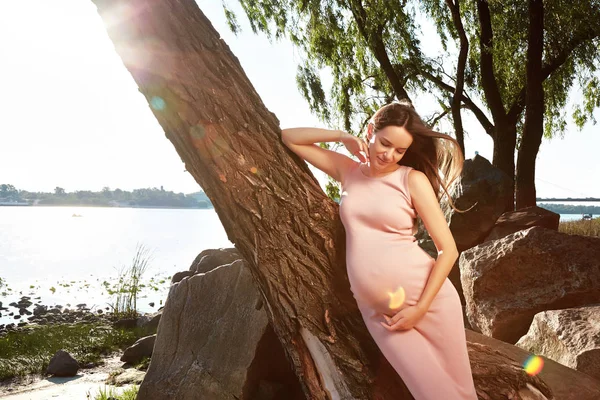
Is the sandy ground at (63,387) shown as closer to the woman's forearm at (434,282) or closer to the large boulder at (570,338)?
the large boulder at (570,338)

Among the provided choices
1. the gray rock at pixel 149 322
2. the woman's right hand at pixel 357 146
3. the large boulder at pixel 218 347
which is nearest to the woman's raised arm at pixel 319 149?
the woman's right hand at pixel 357 146

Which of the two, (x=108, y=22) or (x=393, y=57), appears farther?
(x=393, y=57)

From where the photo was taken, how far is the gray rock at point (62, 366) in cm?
712

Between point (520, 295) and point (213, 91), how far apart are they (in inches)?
154

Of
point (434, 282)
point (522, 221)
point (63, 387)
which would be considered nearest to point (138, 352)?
point (63, 387)

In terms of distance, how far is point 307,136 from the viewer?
8.82 ft

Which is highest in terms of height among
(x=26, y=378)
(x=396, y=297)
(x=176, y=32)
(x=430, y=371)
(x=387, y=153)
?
(x=176, y=32)

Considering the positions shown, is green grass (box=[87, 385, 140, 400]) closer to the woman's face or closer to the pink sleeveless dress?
the pink sleeveless dress

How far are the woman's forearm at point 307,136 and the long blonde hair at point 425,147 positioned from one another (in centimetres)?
19

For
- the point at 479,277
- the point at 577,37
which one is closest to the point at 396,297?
the point at 479,277

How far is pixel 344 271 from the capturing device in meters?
2.69

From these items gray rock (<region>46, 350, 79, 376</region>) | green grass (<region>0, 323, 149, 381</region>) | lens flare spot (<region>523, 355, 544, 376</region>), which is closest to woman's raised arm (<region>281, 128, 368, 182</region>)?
lens flare spot (<region>523, 355, 544, 376</region>)

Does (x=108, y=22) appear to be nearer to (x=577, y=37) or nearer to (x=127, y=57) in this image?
(x=127, y=57)

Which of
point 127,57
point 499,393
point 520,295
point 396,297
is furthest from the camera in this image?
point 520,295
